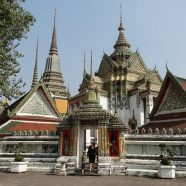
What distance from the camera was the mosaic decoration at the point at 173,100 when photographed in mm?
17906

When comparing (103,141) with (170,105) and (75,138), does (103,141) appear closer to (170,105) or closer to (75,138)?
(75,138)

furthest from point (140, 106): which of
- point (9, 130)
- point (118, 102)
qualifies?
point (9, 130)

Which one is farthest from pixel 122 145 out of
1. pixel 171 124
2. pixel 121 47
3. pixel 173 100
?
pixel 121 47

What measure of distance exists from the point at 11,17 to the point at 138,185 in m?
8.72

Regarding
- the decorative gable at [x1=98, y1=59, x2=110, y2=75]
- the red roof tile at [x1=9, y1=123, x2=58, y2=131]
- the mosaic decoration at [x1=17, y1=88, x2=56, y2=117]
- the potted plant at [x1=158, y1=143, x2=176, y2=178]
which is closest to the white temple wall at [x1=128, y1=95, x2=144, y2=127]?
the decorative gable at [x1=98, y1=59, x2=110, y2=75]

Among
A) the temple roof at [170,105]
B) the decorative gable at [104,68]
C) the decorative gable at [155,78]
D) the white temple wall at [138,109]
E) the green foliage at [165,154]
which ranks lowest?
the green foliage at [165,154]

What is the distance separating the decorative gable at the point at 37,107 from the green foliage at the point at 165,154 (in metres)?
11.0

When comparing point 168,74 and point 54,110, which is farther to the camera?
point 54,110

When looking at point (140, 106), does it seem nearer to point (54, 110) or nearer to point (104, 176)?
point (54, 110)

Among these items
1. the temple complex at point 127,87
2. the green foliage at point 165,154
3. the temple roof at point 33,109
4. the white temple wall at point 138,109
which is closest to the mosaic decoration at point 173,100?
the green foliage at point 165,154

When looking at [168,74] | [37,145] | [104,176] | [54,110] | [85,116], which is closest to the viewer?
[104,176]

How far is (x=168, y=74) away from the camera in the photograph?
63.0 ft

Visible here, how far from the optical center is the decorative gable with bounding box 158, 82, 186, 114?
17875 mm

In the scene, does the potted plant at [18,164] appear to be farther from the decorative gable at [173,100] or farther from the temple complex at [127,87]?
the temple complex at [127,87]
